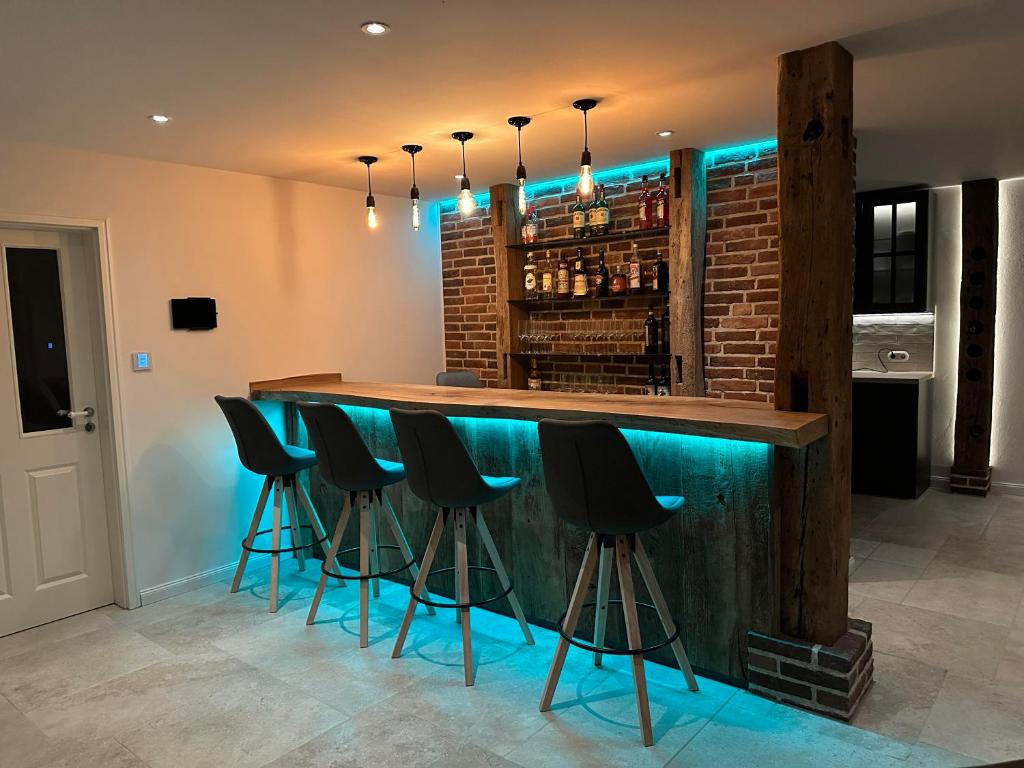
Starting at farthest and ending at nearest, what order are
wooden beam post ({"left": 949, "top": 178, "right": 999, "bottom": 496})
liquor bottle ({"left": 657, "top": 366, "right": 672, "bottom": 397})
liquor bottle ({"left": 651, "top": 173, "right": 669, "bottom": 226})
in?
wooden beam post ({"left": 949, "top": 178, "right": 999, "bottom": 496})
liquor bottle ({"left": 657, "top": 366, "right": 672, "bottom": 397})
liquor bottle ({"left": 651, "top": 173, "right": 669, "bottom": 226})

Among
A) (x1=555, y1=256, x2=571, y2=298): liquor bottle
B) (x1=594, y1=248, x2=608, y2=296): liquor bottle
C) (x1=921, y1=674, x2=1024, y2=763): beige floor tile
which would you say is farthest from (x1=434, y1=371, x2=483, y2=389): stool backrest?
(x1=921, y1=674, x2=1024, y2=763): beige floor tile

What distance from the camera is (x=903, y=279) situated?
5449mm

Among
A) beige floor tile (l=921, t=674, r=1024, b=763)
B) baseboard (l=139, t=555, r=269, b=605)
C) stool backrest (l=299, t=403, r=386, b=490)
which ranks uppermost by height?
stool backrest (l=299, t=403, r=386, b=490)

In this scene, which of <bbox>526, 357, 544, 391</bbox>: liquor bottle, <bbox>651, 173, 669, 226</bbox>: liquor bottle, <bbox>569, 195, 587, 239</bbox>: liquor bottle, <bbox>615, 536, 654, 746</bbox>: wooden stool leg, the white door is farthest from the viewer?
<bbox>526, 357, 544, 391</bbox>: liquor bottle

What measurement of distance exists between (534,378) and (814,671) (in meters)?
2.80

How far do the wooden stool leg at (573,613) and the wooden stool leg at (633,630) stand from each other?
0.09 m

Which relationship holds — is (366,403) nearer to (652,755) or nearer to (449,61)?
(449,61)

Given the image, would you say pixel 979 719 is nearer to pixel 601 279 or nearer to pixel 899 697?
pixel 899 697

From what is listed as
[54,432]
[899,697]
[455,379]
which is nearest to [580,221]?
[455,379]

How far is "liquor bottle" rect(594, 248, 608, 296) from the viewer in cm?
446

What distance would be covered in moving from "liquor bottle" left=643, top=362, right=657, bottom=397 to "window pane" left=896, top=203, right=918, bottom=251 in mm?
2499

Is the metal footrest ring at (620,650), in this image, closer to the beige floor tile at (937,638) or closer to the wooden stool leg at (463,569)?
the wooden stool leg at (463,569)

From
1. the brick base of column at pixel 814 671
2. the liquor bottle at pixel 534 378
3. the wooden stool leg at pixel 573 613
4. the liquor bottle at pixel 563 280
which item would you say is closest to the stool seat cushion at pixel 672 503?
the wooden stool leg at pixel 573 613

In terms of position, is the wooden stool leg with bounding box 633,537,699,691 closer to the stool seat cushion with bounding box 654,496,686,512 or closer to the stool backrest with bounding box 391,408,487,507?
the stool seat cushion with bounding box 654,496,686,512
